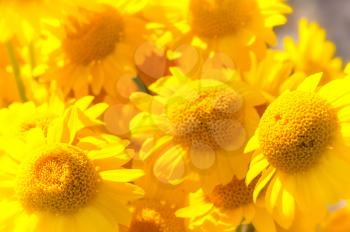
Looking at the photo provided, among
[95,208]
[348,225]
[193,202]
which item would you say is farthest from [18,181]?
[348,225]

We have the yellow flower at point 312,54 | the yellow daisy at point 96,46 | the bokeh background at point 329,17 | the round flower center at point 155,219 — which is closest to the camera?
the round flower center at point 155,219

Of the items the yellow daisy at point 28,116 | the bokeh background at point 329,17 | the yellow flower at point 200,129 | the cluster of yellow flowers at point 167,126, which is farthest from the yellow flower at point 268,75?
the bokeh background at point 329,17

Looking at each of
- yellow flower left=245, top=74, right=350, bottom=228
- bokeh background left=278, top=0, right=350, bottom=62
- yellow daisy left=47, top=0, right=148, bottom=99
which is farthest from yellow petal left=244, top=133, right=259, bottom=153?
bokeh background left=278, top=0, right=350, bottom=62

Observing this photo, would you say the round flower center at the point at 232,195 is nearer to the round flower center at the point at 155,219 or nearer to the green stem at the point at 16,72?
the round flower center at the point at 155,219

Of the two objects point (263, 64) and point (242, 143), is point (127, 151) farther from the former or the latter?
point (263, 64)

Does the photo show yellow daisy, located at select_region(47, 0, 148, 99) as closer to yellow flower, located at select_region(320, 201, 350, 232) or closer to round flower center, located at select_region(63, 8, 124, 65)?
round flower center, located at select_region(63, 8, 124, 65)
